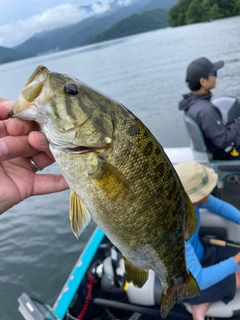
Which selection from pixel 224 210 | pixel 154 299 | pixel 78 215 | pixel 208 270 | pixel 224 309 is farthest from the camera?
pixel 224 210

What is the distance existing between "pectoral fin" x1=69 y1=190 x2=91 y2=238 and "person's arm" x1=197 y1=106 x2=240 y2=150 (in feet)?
11.7

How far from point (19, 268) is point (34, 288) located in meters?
0.94

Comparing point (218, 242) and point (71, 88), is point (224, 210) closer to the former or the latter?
point (218, 242)

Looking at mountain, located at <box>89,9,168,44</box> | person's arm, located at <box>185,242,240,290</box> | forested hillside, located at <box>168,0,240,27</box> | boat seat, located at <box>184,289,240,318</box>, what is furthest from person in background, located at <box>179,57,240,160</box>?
mountain, located at <box>89,9,168,44</box>

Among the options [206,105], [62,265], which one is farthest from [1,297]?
[206,105]

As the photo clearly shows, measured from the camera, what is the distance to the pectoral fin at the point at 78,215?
157 centimetres

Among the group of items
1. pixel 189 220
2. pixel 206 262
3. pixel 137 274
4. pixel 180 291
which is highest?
pixel 189 220

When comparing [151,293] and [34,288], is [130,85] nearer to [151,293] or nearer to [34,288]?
[34,288]

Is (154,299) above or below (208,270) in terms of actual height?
below

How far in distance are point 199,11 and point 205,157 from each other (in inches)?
1800

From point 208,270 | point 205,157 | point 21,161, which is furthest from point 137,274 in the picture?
point 205,157

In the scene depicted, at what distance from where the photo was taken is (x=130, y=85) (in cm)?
2206

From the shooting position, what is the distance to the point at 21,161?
6.10 ft

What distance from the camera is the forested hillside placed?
32.7 meters
